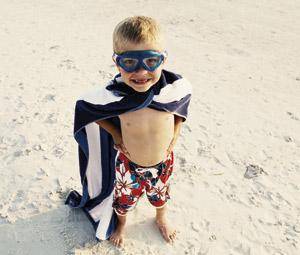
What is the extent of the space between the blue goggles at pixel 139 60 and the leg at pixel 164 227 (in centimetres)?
149

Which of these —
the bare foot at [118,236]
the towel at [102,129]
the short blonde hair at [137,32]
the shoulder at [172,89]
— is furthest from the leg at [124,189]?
the short blonde hair at [137,32]

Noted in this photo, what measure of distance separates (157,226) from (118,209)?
52cm

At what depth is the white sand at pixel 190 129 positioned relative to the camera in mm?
3488

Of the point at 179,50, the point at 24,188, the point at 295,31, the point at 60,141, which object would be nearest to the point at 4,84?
the point at 60,141

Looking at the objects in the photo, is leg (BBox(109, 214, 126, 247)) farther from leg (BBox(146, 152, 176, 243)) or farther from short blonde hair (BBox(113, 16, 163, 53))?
short blonde hair (BBox(113, 16, 163, 53))

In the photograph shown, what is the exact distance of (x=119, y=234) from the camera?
3391 millimetres

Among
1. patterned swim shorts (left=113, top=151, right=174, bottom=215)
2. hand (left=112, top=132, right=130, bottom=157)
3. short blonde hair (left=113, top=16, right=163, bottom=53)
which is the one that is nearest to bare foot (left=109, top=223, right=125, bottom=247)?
patterned swim shorts (left=113, top=151, right=174, bottom=215)

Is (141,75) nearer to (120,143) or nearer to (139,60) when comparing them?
(139,60)

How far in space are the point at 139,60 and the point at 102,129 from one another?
943 mm

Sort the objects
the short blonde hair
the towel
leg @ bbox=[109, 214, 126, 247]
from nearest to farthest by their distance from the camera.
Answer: the short blonde hair
the towel
leg @ bbox=[109, 214, 126, 247]

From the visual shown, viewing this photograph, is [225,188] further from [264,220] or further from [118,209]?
[118,209]

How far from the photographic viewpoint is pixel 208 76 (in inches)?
243

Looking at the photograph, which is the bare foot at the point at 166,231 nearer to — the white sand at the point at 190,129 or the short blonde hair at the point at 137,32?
the white sand at the point at 190,129

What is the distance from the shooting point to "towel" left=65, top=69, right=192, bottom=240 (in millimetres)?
2611
